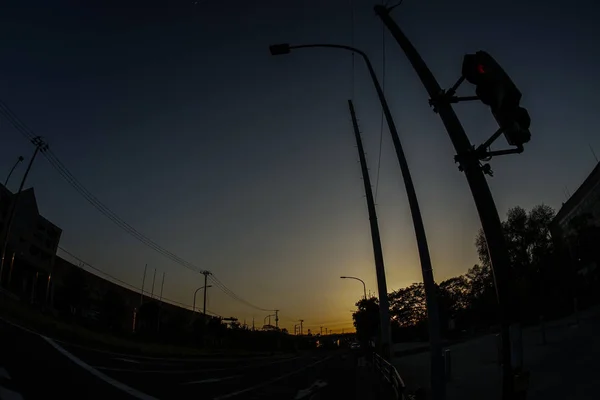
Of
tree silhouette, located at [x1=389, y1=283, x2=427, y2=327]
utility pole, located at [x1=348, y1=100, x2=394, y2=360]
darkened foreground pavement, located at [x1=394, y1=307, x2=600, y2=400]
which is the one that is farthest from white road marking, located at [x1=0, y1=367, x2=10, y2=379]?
tree silhouette, located at [x1=389, y1=283, x2=427, y2=327]

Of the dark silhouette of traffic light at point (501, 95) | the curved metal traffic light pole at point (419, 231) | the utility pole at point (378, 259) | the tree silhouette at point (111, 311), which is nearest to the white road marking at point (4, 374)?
the curved metal traffic light pole at point (419, 231)

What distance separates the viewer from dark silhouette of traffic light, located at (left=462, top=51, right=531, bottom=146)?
439cm

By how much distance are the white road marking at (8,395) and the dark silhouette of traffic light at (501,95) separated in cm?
880

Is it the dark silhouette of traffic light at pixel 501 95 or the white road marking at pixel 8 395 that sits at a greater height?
the dark silhouette of traffic light at pixel 501 95

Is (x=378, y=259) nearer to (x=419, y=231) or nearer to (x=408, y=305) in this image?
(x=419, y=231)

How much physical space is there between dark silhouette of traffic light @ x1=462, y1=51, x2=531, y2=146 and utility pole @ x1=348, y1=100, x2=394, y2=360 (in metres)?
13.6

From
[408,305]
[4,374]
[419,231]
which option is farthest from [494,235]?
[408,305]

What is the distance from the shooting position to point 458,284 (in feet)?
363

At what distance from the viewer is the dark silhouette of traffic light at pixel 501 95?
14.4 ft

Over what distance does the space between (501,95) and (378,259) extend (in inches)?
577

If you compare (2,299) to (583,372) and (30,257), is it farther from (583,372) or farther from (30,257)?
(583,372)

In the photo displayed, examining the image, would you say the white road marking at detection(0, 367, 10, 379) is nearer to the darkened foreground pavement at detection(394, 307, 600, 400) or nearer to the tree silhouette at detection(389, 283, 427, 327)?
the darkened foreground pavement at detection(394, 307, 600, 400)

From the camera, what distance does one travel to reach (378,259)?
18.4m

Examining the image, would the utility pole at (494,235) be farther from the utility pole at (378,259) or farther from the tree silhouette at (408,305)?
the tree silhouette at (408,305)
